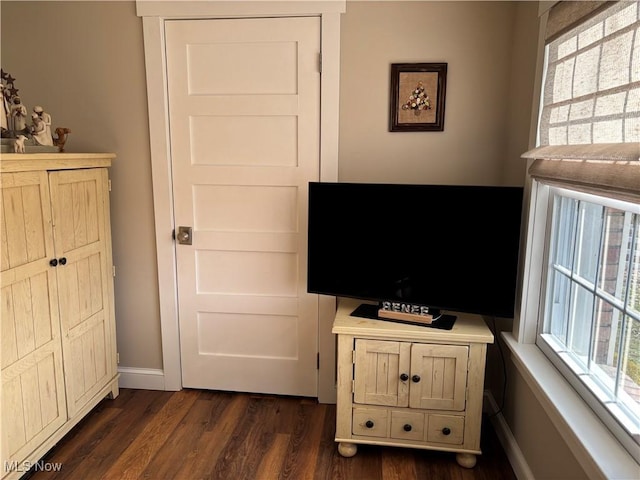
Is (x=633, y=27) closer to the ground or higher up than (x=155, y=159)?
higher up

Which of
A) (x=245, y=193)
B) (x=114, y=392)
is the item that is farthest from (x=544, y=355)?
(x=114, y=392)

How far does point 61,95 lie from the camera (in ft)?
8.68

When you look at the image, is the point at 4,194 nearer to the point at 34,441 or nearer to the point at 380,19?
the point at 34,441

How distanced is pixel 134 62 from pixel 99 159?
565mm

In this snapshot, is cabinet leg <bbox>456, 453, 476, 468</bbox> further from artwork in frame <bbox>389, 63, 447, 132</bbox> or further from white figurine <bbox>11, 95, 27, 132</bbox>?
white figurine <bbox>11, 95, 27, 132</bbox>

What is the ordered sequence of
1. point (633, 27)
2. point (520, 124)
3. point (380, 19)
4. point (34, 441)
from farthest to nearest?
point (380, 19), point (520, 124), point (34, 441), point (633, 27)

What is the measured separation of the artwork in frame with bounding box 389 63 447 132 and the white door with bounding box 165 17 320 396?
0.41 metres

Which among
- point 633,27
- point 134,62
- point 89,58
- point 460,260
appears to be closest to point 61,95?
point 89,58

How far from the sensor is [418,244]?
220 cm

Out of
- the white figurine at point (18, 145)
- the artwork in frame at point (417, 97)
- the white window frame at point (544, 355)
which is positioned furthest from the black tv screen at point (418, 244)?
the white figurine at point (18, 145)

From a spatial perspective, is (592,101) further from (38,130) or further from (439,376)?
(38,130)
